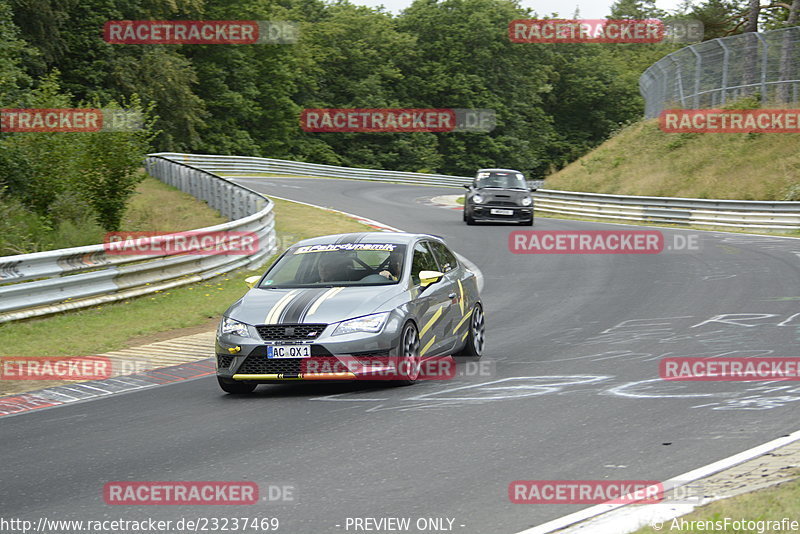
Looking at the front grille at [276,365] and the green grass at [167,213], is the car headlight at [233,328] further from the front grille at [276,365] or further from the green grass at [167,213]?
the green grass at [167,213]

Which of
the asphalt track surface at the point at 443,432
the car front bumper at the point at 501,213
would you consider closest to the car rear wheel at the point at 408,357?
the asphalt track surface at the point at 443,432

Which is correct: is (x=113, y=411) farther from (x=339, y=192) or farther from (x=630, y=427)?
(x=339, y=192)

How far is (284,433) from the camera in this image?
25.3 feet

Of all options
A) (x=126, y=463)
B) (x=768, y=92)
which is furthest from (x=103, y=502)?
(x=768, y=92)

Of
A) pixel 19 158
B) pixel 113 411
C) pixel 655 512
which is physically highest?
pixel 19 158

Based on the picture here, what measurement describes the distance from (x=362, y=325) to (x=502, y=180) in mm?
21303

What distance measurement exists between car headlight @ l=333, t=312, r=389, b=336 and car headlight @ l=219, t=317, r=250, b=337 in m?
0.86

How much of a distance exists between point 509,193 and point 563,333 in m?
16.9

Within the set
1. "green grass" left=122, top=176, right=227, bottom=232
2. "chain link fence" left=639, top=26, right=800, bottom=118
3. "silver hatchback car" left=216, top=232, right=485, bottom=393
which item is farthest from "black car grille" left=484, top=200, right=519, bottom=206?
"silver hatchback car" left=216, top=232, right=485, bottom=393

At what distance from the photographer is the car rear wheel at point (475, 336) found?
1130cm

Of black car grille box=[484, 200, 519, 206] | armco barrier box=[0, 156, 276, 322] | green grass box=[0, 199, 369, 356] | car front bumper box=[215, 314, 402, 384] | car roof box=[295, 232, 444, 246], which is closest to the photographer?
car front bumper box=[215, 314, 402, 384]

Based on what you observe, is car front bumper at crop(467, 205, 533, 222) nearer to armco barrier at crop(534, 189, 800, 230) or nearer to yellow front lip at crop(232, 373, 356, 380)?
armco barrier at crop(534, 189, 800, 230)

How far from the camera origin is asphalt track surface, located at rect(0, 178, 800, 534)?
586 cm

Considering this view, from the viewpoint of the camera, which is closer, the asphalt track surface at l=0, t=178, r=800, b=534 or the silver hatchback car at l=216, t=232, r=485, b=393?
the asphalt track surface at l=0, t=178, r=800, b=534
